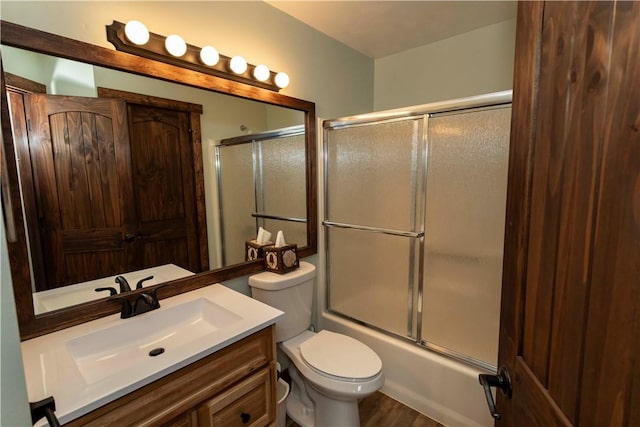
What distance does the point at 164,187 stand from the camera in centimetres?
141

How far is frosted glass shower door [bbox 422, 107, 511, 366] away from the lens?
1490mm

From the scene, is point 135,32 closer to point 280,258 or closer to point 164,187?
point 164,187

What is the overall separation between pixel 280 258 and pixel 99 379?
97 centimetres

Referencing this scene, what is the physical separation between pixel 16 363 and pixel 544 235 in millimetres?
933

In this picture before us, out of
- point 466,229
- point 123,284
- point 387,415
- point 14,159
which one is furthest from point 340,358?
point 14,159

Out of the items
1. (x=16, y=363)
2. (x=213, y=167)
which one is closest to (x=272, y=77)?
(x=213, y=167)

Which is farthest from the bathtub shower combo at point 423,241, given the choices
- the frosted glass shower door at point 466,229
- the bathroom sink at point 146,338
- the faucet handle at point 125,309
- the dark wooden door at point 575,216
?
the faucet handle at point 125,309

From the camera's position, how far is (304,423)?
169cm

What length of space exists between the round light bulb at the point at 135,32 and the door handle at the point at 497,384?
1.66m

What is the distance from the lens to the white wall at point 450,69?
1915 mm

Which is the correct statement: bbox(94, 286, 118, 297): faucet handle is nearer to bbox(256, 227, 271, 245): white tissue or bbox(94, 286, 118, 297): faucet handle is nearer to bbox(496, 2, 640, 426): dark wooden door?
bbox(256, 227, 271, 245): white tissue

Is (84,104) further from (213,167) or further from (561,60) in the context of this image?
(561,60)

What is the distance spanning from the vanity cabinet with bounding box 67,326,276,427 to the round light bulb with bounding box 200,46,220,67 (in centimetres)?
125

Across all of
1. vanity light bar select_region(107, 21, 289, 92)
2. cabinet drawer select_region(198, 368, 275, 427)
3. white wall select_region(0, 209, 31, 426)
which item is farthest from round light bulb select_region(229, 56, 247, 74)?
cabinet drawer select_region(198, 368, 275, 427)
